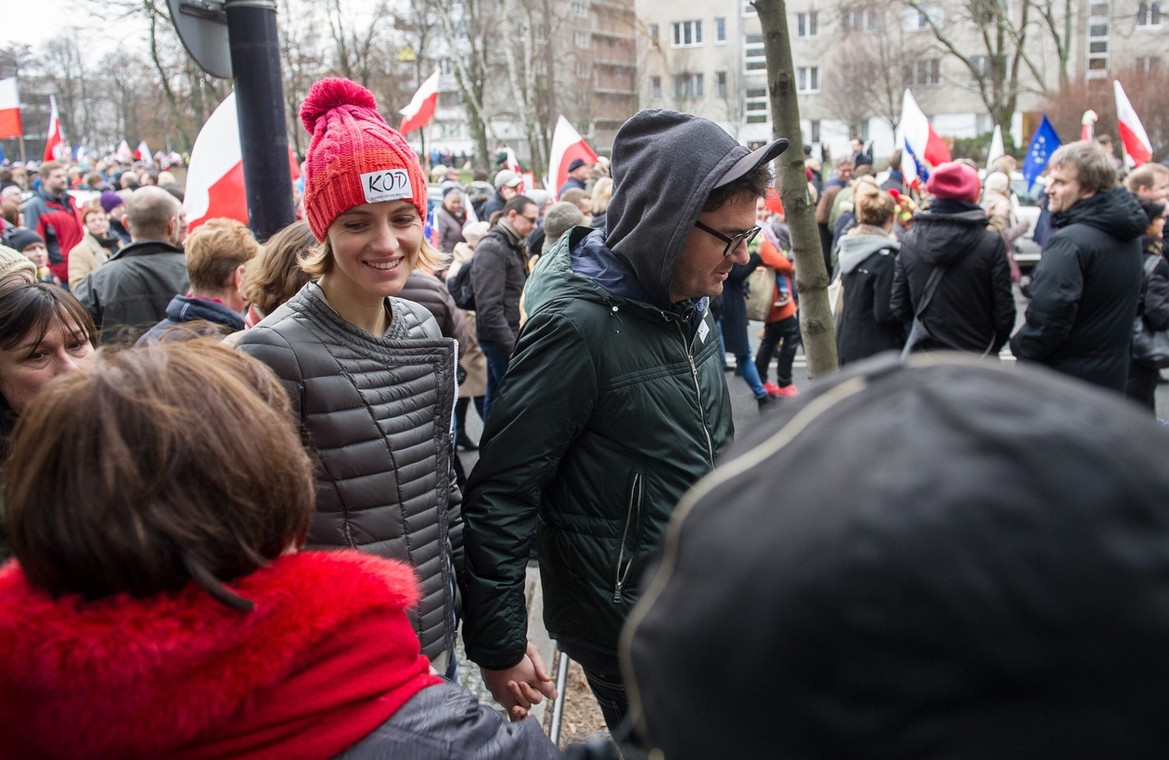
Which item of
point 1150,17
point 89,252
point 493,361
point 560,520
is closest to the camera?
point 560,520

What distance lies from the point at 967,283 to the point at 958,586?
16.2 feet

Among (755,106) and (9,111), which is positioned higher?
(755,106)

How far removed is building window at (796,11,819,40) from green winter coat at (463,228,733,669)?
65.3 metres

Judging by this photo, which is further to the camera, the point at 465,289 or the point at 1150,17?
the point at 1150,17

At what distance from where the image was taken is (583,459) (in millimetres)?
2236

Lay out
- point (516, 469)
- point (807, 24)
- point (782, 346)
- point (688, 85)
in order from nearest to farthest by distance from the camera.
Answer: point (516, 469), point (782, 346), point (807, 24), point (688, 85)

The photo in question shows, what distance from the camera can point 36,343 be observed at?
7.80 feet

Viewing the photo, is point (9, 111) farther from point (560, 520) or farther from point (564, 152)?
point (560, 520)

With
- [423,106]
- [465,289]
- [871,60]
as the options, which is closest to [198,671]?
[465,289]

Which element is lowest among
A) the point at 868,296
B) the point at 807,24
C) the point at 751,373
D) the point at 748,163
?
the point at 751,373

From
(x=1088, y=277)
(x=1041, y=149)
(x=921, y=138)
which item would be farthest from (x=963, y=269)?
(x=1041, y=149)

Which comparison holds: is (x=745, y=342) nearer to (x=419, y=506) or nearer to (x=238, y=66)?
(x=238, y=66)

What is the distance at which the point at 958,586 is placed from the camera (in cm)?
59

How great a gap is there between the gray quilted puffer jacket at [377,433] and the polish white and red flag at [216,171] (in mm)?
3408
